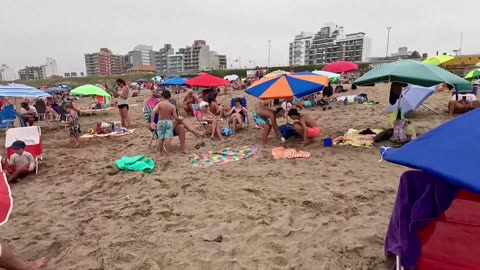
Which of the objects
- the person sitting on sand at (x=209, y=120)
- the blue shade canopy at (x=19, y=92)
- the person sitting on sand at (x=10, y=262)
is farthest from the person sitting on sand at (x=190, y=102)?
the person sitting on sand at (x=10, y=262)

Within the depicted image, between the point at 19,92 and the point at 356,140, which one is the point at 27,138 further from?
the point at 356,140

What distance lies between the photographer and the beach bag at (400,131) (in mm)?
5281

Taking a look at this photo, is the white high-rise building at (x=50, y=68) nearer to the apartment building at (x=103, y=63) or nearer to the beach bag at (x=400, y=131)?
the apartment building at (x=103, y=63)

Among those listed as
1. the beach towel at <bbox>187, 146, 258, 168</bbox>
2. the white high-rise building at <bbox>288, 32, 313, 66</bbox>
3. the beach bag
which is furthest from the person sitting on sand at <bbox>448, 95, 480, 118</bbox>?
the white high-rise building at <bbox>288, 32, 313, 66</bbox>

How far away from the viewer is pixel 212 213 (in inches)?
123

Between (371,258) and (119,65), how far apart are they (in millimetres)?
116718

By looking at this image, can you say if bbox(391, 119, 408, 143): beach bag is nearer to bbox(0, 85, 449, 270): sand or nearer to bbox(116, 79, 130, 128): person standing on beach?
bbox(0, 85, 449, 270): sand

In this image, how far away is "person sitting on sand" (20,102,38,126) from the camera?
8.53m

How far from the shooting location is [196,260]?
2.39 metres

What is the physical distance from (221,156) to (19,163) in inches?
122

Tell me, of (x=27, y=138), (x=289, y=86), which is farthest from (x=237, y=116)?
(x=27, y=138)

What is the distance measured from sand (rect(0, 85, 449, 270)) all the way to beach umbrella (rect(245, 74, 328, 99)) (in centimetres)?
102

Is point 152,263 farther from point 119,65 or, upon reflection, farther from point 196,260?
point 119,65

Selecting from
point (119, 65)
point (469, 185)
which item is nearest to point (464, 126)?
point (469, 185)
